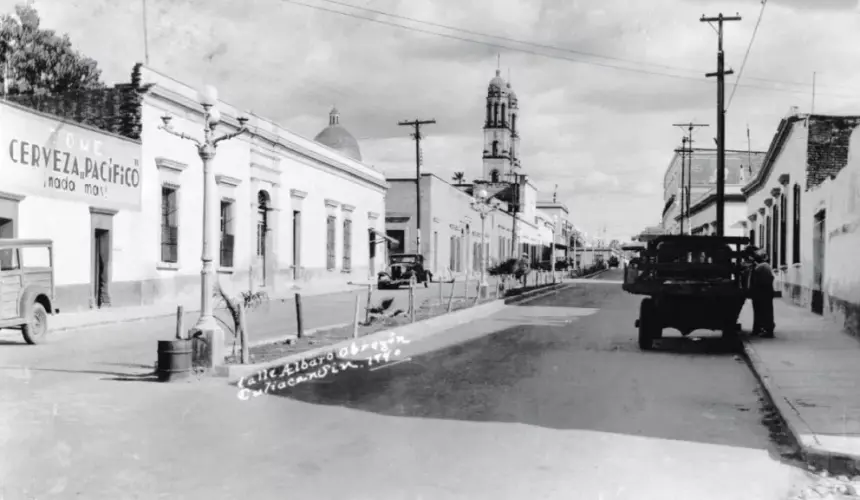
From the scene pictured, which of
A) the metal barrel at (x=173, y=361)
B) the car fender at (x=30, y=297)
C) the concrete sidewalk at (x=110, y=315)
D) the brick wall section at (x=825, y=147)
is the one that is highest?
the brick wall section at (x=825, y=147)

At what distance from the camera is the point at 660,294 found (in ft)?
48.0

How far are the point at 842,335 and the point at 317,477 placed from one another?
543 inches

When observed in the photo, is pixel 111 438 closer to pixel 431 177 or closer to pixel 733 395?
pixel 733 395

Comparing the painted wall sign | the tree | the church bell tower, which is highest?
the church bell tower

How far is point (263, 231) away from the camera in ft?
108

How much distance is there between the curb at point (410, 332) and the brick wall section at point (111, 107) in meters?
10.0

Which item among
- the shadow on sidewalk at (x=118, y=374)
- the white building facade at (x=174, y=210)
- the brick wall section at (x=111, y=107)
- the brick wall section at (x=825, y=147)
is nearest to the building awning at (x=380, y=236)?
the white building facade at (x=174, y=210)

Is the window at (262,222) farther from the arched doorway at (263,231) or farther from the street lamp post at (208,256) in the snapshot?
the street lamp post at (208,256)

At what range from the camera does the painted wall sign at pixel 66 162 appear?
18.6 meters

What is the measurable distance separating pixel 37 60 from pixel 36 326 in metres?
17.4

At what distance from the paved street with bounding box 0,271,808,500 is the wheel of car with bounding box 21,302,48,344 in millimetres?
2036

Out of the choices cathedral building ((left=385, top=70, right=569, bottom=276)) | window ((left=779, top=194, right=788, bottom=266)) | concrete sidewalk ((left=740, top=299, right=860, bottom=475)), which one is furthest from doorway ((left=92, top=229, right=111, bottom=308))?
window ((left=779, top=194, right=788, bottom=266))

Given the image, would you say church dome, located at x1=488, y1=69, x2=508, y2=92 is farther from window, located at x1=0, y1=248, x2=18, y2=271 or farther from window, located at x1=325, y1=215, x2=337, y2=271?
window, located at x1=0, y1=248, x2=18, y2=271

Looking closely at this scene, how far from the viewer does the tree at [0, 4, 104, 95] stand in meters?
27.1
